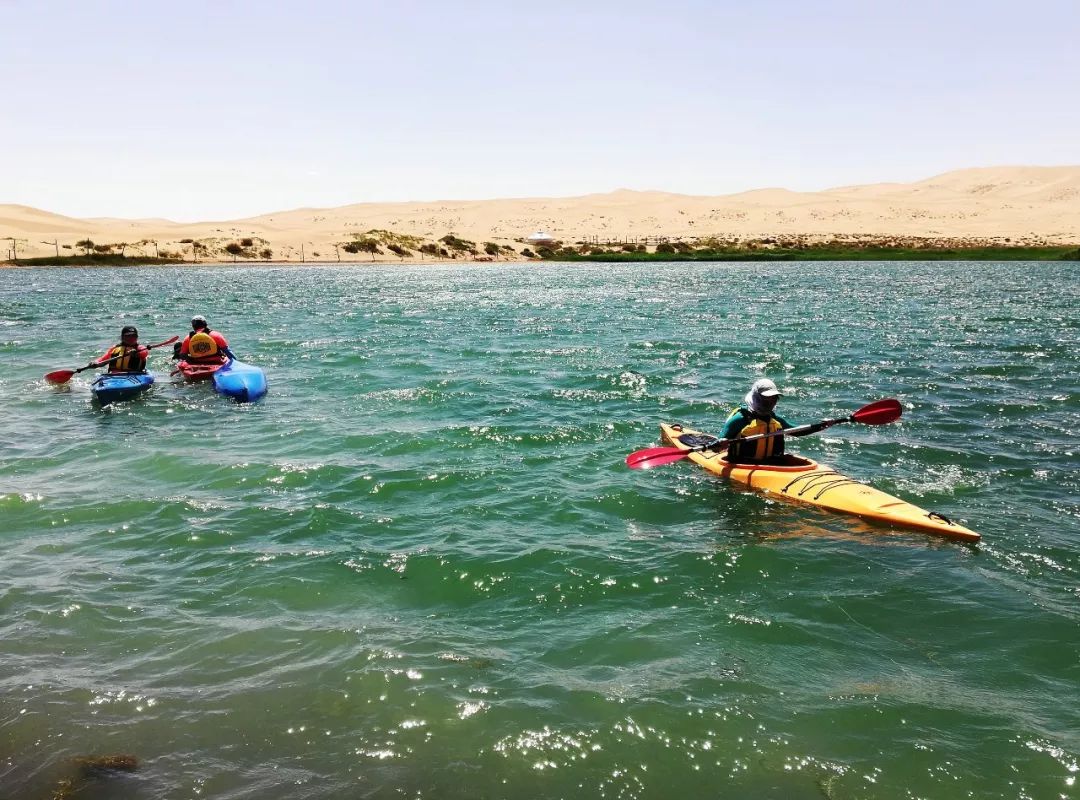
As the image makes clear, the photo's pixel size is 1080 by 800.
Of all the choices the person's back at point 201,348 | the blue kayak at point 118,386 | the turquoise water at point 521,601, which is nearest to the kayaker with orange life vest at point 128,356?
the blue kayak at point 118,386

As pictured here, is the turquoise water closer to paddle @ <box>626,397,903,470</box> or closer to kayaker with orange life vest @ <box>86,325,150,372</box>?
paddle @ <box>626,397,903,470</box>

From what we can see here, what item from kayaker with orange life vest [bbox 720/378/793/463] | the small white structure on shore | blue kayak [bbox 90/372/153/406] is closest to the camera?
kayaker with orange life vest [bbox 720/378/793/463]

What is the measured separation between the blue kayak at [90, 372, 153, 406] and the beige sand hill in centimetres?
6429

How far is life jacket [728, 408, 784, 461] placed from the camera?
9445 mm

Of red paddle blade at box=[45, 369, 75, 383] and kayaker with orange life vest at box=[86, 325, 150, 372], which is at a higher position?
kayaker with orange life vest at box=[86, 325, 150, 372]

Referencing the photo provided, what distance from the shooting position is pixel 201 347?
51.1 ft

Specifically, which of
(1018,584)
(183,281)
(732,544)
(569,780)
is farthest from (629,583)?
(183,281)

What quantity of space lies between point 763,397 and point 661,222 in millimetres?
101950

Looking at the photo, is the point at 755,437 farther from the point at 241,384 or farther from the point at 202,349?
the point at 202,349

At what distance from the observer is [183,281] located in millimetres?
48375

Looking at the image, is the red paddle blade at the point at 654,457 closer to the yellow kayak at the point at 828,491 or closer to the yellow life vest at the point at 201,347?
the yellow kayak at the point at 828,491

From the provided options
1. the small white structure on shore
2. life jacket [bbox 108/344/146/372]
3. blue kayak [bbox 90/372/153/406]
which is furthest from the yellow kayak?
the small white structure on shore

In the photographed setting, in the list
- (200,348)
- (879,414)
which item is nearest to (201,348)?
(200,348)

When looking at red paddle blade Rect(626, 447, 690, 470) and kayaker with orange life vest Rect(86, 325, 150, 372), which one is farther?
kayaker with orange life vest Rect(86, 325, 150, 372)
